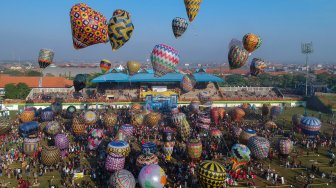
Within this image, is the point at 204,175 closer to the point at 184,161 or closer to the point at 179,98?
the point at 184,161

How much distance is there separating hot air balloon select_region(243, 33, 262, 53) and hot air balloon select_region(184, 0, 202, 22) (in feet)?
19.1

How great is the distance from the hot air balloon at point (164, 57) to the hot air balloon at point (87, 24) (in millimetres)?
5073

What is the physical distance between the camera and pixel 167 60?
25.1 meters

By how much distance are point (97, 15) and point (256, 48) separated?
54.0 feet

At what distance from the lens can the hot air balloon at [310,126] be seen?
85.3 feet

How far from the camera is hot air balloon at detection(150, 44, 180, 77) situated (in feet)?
82.1

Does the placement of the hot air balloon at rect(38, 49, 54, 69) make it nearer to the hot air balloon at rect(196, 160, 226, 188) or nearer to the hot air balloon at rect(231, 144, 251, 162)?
the hot air balloon at rect(231, 144, 251, 162)

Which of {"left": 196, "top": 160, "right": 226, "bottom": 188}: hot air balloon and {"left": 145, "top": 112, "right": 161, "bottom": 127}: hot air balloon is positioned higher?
{"left": 145, "top": 112, "right": 161, "bottom": 127}: hot air balloon

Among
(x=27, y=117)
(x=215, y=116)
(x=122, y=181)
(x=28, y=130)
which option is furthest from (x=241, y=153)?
(x=27, y=117)

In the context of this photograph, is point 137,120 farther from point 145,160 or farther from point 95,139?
point 145,160

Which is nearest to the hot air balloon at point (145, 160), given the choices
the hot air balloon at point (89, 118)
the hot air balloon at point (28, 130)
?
the hot air balloon at point (28, 130)

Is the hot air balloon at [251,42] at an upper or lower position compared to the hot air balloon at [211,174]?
upper

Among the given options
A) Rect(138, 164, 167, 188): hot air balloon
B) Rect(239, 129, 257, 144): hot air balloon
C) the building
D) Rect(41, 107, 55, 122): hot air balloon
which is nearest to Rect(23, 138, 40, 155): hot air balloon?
Rect(138, 164, 167, 188): hot air balloon

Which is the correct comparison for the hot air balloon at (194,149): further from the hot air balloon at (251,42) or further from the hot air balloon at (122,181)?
the hot air balloon at (251,42)
